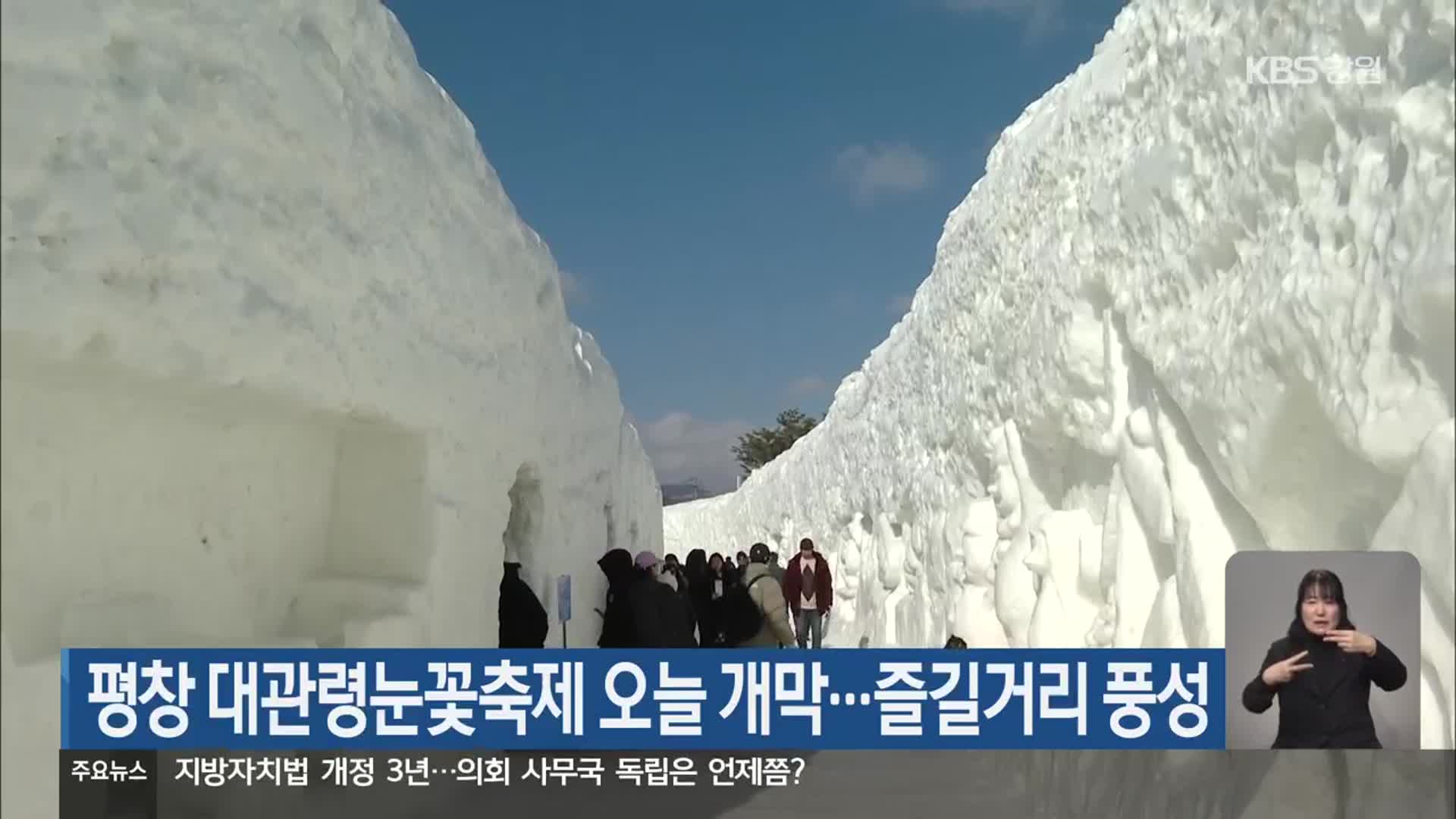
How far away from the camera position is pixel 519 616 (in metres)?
6.60

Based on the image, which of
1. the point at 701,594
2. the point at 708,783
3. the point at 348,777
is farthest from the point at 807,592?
the point at 708,783

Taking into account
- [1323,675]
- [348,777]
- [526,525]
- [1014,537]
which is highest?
[526,525]

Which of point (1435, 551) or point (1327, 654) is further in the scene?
point (1327, 654)

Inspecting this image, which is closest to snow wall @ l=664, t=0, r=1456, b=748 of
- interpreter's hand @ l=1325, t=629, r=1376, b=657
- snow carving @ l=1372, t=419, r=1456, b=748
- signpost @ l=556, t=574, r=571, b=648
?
snow carving @ l=1372, t=419, r=1456, b=748

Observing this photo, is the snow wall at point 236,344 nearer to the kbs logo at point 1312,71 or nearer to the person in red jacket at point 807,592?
the kbs logo at point 1312,71

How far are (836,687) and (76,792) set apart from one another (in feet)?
6.65

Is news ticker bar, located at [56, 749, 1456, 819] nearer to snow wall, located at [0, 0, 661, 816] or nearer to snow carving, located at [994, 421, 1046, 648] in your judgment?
snow wall, located at [0, 0, 661, 816]

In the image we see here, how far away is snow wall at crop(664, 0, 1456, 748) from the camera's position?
2.70 meters

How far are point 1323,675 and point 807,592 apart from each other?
21.0 feet

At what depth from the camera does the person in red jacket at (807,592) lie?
909cm

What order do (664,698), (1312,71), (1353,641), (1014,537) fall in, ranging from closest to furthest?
(1353,641), (664,698), (1312,71), (1014,537)

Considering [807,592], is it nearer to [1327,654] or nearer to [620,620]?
[620,620]

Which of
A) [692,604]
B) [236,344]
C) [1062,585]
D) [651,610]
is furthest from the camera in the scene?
[692,604]

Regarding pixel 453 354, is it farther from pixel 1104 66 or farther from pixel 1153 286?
pixel 1104 66
